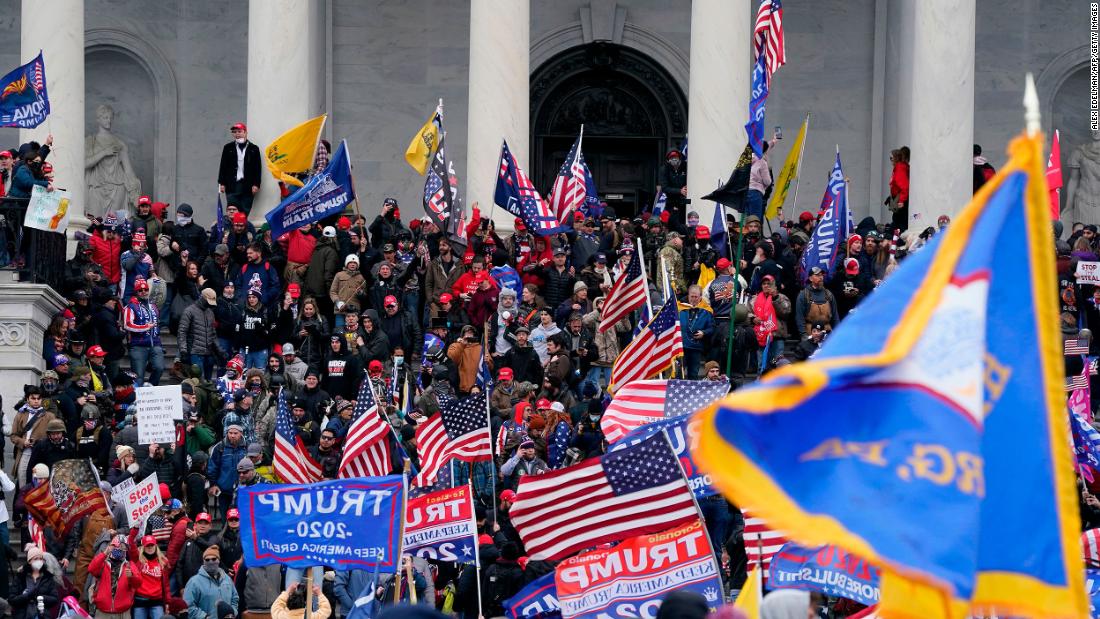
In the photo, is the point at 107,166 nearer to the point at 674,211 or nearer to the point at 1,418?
the point at 674,211

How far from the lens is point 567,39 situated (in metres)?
44.5

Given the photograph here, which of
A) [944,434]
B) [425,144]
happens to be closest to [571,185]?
[425,144]

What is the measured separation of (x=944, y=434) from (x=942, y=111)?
28.4 meters

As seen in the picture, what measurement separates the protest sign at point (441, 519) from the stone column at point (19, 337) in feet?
38.2

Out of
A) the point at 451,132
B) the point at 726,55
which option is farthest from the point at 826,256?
the point at 451,132

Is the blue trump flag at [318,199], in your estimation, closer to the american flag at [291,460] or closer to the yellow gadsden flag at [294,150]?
the yellow gadsden flag at [294,150]

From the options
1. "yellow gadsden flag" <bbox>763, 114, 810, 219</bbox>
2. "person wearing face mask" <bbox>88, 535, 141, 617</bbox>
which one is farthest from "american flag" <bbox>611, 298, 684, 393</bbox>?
"yellow gadsden flag" <bbox>763, 114, 810, 219</bbox>

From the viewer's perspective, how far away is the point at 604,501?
52.0ft

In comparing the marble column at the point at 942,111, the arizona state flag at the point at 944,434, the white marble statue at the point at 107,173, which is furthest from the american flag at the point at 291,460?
the white marble statue at the point at 107,173

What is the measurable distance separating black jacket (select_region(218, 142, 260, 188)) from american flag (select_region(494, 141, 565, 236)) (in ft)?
17.0

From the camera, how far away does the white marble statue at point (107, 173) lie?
4219 centimetres

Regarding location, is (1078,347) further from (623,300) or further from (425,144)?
(425,144)

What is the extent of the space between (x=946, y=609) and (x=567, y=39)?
125 ft

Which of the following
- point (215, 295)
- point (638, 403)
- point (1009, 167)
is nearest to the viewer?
point (1009, 167)
